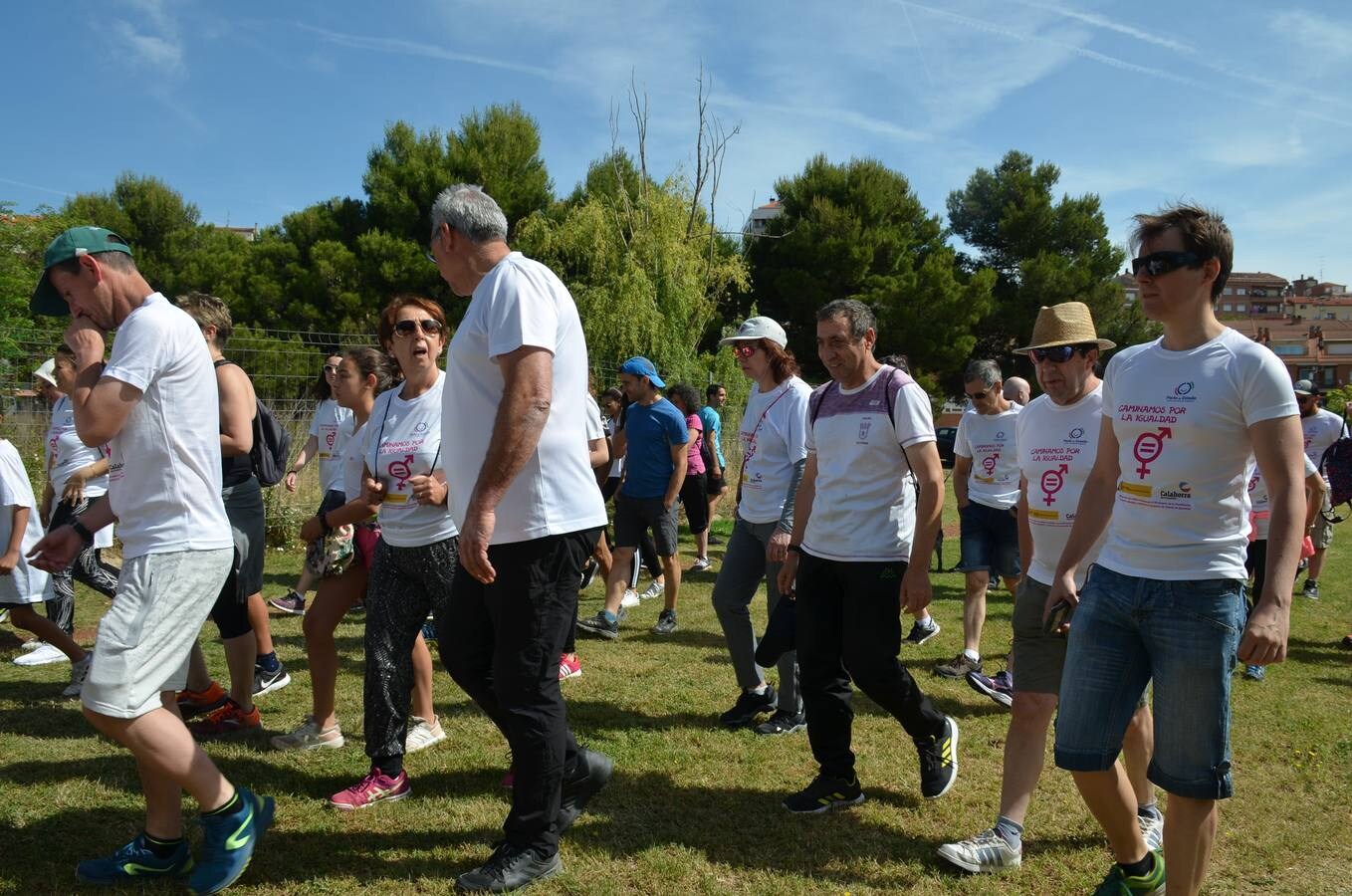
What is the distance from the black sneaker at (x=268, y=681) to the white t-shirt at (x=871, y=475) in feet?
11.3

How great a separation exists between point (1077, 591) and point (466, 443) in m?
2.12

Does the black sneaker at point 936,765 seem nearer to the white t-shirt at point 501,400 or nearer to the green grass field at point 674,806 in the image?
the green grass field at point 674,806

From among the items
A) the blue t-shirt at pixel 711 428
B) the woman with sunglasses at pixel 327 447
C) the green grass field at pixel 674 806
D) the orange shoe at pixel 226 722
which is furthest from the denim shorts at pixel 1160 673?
the blue t-shirt at pixel 711 428

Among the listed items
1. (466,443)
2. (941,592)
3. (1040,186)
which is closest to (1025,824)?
(466,443)

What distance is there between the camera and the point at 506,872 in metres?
3.08

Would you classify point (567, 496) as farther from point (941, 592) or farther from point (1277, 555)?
point (941, 592)

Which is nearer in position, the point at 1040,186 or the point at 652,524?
the point at 652,524

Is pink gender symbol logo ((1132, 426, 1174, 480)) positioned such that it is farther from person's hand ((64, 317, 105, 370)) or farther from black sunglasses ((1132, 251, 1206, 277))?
person's hand ((64, 317, 105, 370))

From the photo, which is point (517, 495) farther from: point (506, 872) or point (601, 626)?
point (601, 626)

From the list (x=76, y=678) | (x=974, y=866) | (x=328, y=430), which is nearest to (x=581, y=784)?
(x=974, y=866)

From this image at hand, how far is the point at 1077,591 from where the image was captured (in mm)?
3217

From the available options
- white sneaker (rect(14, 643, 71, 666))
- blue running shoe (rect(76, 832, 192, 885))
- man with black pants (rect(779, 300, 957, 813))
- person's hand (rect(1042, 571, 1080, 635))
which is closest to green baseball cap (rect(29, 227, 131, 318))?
blue running shoe (rect(76, 832, 192, 885))

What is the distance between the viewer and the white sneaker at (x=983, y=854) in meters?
3.32

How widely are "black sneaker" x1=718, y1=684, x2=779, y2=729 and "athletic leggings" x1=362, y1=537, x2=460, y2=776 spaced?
5.96 ft
